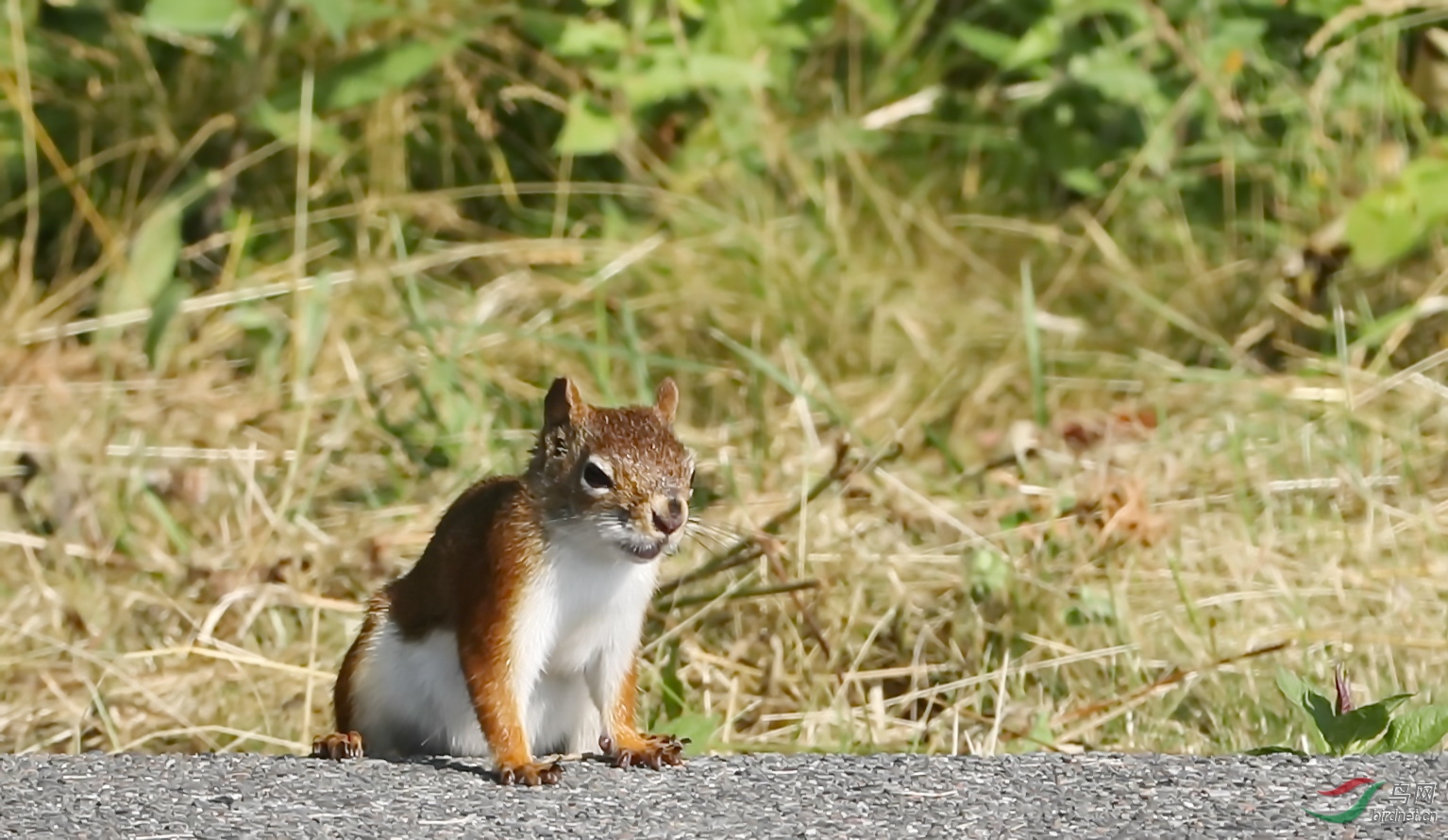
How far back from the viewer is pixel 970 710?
4.43 meters

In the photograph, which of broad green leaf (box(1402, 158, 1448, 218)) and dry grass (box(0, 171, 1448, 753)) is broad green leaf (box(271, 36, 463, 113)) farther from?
broad green leaf (box(1402, 158, 1448, 218))

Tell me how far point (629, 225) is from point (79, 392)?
1.69 meters

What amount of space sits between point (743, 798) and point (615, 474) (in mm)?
567

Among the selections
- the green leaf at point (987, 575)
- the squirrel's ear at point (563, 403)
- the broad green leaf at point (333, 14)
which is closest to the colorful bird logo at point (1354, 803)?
the squirrel's ear at point (563, 403)

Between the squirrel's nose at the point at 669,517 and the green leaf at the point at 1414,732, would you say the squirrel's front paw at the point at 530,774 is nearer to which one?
the squirrel's nose at the point at 669,517

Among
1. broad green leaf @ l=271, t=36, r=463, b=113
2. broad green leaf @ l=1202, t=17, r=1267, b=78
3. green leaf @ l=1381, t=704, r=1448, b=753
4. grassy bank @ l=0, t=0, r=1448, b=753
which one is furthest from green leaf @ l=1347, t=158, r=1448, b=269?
broad green leaf @ l=271, t=36, r=463, b=113

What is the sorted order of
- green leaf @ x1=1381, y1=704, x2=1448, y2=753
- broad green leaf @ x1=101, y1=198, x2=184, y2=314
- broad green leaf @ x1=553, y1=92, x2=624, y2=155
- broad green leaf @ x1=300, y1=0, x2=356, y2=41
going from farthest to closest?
broad green leaf @ x1=101, y1=198, x2=184, y2=314
broad green leaf @ x1=553, y1=92, x2=624, y2=155
broad green leaf @ x1=300, y1=0, x2=356, y2=41
green leaf @ x1=1381, y1=704, x2=1448, y2=753

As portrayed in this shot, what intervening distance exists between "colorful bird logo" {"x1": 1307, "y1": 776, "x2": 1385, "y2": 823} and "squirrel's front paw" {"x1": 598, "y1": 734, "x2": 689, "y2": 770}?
0.99 metres

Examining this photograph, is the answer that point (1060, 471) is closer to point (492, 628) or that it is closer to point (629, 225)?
point (629, 225)

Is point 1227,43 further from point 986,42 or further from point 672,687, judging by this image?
point 672,687

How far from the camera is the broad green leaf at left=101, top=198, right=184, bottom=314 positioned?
20.2ft

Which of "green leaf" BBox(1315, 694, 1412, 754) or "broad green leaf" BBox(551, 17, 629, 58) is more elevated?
"broad green leaf" BBox(551, 17, 629, 58)

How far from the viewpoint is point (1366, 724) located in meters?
3.35

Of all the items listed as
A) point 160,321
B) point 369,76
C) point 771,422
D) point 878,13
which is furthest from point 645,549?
point 878,13
